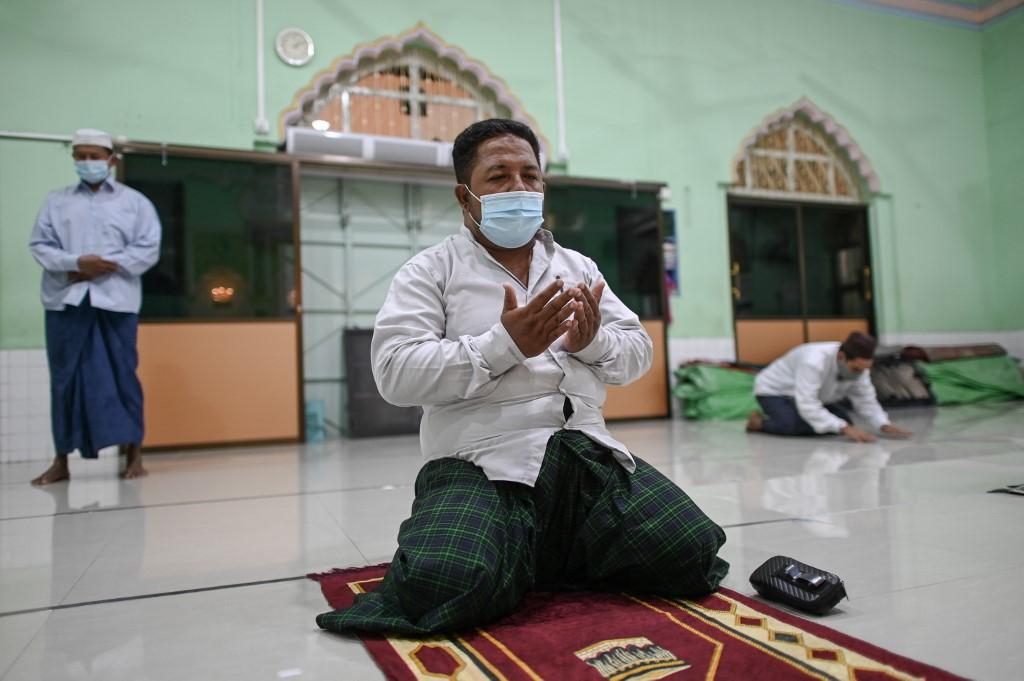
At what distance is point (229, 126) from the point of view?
5.16 m

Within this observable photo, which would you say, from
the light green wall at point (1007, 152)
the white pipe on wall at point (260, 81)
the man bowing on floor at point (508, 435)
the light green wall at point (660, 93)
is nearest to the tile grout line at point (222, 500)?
the man bowing on floor at point (508, 435)

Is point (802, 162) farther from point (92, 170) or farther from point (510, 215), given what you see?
point (510, 215)

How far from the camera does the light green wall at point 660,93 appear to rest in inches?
188

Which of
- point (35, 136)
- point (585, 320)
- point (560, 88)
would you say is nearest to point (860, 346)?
point (585, 320)

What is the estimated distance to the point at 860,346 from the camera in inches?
155

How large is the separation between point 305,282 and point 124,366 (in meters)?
2.41

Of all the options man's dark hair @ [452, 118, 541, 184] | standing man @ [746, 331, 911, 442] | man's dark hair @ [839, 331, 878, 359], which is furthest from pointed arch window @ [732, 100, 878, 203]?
man's dark hair @ [452, 118, 541, 184]

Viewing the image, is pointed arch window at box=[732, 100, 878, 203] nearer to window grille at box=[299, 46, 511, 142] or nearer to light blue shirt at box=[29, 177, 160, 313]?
window grille at box=[299, 46, 511, 142]

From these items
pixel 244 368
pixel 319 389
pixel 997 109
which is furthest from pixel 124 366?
pixel 997 109

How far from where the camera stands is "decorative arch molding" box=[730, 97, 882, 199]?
7012mm

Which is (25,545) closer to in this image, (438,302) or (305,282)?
(438,302)

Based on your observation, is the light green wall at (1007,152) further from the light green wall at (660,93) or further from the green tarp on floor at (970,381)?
the green tarp on floor at (970,381)

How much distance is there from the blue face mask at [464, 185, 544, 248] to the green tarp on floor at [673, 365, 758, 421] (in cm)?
467

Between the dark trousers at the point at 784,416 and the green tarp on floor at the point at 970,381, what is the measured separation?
283 centimetres
